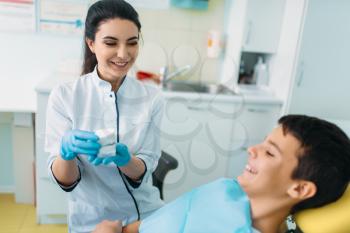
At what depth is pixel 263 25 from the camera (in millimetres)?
2449

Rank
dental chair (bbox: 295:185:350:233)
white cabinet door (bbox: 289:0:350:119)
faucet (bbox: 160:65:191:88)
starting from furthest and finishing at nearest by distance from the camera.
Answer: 1. faucet (bbox: 160:65:191:88)
2. white cabinet door (bbox: 289:0:350:119)
3. dental chair (bbox: 295:185:350:233)

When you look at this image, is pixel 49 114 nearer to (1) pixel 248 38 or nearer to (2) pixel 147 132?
(2) pixel 147 132

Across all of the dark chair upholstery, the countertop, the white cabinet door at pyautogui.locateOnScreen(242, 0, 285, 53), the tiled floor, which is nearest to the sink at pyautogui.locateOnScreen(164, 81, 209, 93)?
the countertop

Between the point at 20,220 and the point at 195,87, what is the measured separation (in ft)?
5.27

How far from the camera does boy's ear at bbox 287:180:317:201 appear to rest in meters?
0.90

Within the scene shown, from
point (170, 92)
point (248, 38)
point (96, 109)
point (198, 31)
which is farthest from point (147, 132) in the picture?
point (198, 31)

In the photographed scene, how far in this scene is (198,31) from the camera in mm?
2701

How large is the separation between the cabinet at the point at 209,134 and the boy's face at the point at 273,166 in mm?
1355

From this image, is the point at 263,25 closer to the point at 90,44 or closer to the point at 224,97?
the point at 224,97

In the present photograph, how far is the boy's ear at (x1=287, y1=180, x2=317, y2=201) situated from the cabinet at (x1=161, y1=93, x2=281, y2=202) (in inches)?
56.2

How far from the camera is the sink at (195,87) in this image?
261 centimetres

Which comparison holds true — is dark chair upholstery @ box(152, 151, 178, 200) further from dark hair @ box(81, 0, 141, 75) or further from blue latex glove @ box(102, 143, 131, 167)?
dark hair @ box(81, 0, 141, 75)

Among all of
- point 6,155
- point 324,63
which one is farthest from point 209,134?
point 6,155

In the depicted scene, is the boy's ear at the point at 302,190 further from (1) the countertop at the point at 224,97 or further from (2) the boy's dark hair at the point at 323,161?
(1) the countertop at the point at 224,97
